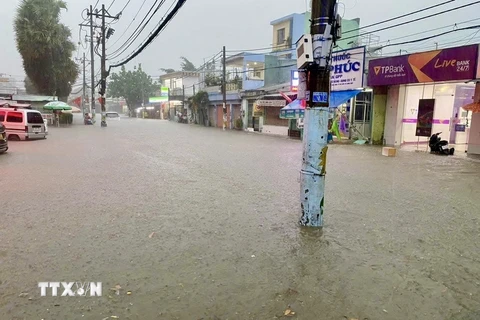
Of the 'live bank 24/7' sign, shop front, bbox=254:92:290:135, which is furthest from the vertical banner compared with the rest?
shop front, bbox=254:92:290:135

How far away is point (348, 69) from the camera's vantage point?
59.5 ft

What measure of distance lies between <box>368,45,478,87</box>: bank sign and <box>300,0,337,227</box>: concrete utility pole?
1174 centimetres

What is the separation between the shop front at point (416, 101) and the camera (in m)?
16.0

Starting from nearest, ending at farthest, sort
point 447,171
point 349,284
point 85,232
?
point 349,284 < point 85,232 < point 447,171

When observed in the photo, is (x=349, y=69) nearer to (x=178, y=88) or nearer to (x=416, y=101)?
(x=416, y=101)

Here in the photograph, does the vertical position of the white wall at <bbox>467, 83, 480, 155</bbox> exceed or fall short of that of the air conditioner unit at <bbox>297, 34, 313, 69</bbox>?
it falls short

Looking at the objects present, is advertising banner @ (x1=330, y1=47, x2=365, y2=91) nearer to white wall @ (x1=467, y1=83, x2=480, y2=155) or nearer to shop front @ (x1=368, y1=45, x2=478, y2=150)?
shop front @ (x1=368, y1=45, x2=478, y2=150)

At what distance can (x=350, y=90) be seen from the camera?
18.2m

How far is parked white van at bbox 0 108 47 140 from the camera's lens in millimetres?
17336

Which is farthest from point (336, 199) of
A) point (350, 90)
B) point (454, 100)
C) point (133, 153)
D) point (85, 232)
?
point (454, 100)

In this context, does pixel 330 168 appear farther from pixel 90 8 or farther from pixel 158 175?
pixel 90 8

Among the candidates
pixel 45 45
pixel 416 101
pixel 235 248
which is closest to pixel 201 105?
pixel 45 45

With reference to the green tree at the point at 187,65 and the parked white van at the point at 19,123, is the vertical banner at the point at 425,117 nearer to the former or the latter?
the parked white van at the point at 19,123

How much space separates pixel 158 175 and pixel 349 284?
660 centimetres
